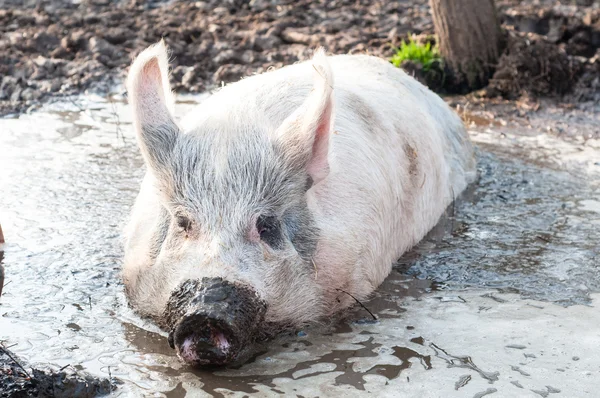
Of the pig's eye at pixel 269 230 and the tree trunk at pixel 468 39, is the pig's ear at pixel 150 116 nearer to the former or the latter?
the pig's eye at pixel 269 230

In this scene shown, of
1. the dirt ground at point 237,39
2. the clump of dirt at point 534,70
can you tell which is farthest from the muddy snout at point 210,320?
the clump of dirt at point 534,70

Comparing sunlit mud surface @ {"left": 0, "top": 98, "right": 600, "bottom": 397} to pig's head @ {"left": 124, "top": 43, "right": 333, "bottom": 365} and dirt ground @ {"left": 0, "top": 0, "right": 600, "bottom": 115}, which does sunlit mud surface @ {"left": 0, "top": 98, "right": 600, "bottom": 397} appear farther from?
dirt ground @ {"left": 0, "top": 0, "right": 600, "bottom": 115}

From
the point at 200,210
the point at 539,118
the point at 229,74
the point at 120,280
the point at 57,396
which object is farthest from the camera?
the point at 229,74

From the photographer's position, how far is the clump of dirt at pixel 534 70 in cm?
891

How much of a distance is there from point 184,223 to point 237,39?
610 cm

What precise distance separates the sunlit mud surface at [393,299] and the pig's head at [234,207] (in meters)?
0.22

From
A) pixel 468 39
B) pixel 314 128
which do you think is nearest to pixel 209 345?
pixel 314 128

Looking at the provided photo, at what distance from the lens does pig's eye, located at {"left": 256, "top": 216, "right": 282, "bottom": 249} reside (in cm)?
431

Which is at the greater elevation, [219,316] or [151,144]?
[151,144]

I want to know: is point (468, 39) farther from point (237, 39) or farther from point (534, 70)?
point (237, 39)

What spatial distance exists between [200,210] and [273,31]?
6.25 metres

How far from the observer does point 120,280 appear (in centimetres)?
512

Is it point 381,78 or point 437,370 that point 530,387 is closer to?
point 437,370

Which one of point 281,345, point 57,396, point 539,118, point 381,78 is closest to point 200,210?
point 281,345
